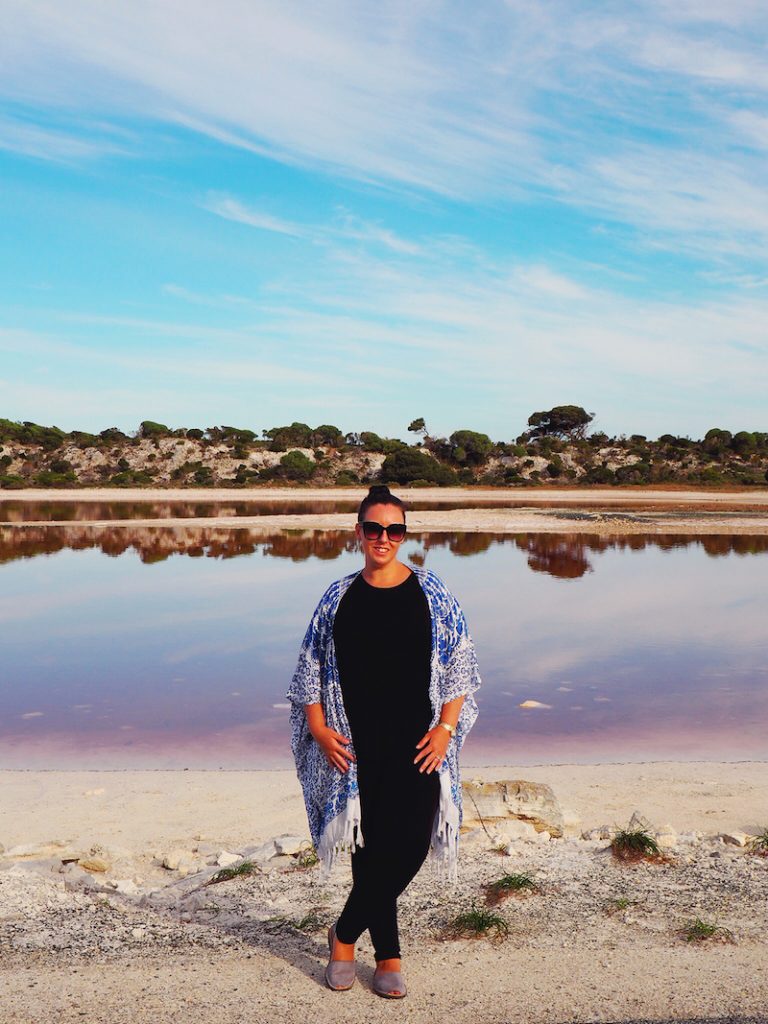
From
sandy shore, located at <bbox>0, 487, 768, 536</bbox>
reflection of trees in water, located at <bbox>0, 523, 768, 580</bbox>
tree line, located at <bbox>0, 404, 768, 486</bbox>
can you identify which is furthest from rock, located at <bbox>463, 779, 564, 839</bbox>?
tree line, located at <bbox>0, 404, 768, 486</bbox>

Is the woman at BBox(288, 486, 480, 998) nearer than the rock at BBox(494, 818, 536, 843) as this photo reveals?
Yes

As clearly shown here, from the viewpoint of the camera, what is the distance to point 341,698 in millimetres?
4129

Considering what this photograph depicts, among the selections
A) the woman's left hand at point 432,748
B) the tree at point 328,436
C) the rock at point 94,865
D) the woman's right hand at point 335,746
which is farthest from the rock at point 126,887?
the tree at point 328,436

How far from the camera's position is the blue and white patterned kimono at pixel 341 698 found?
13.4ft

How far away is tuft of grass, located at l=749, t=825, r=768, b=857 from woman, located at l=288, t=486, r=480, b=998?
2489 millimetres

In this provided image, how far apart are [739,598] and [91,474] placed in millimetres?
76763

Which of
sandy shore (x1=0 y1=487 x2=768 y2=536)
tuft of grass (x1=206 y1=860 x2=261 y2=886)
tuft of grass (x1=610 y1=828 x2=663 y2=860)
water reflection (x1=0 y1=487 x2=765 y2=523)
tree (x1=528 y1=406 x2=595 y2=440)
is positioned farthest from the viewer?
tree (x1=528 y1=406 x2=595 y2=440)

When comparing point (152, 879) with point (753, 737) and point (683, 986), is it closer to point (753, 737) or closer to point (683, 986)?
point (683, 986)

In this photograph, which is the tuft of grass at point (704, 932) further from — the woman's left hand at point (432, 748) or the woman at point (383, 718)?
the woman's left hand at point (432, 748)

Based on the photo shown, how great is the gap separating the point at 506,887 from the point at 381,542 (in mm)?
2214

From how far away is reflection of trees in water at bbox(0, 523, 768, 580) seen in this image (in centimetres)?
2659

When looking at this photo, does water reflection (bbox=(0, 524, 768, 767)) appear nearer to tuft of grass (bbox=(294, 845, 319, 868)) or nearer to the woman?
tuft of grass (bbox=(294, 845, 319, 868))

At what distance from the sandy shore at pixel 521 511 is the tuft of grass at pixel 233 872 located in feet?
98.6

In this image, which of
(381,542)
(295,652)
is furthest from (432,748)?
(295,652)
